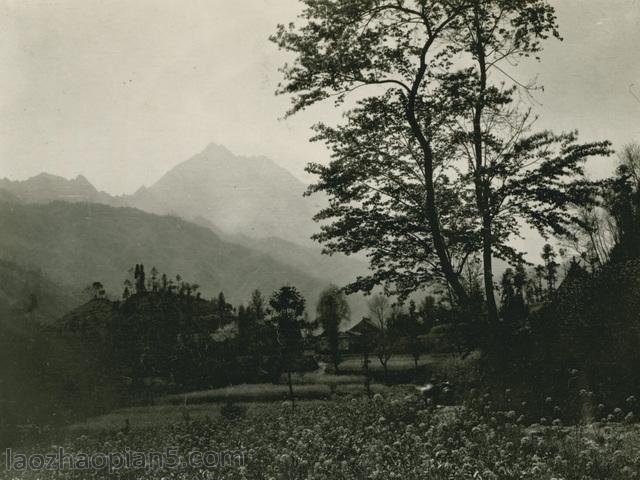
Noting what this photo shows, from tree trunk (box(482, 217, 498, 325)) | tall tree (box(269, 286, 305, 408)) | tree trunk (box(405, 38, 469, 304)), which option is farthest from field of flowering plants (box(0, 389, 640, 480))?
tall tree (box(269, 286, 305, 408))

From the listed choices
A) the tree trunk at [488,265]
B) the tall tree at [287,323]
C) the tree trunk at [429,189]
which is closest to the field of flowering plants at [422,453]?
the tree trunk at [429,189]

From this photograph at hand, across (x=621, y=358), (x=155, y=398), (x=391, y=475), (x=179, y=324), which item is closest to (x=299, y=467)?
(x=391, y=475)

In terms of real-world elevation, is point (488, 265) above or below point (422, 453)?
above

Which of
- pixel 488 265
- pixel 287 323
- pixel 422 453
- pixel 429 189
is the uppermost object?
pixel 429 189

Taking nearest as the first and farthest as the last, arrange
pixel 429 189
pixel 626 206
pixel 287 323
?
pixel 429 189
pixel 626 206
pixel 287 323

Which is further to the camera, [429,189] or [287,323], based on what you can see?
[287,323]

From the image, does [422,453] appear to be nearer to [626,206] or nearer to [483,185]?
[483,185]

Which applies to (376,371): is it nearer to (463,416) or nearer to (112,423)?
(112,423)

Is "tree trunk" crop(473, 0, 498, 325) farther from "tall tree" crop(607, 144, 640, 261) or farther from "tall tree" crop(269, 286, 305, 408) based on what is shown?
"tall tree" crop(269, 286, 305, 408)

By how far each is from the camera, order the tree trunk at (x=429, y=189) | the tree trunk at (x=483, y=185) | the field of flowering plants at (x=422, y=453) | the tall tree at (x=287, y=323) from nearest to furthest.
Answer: the field of flowering plants at (x=422, y=453) → the tree trunk at (x=429, y=189) → the tree trunk at (x=483, y=185) → the tall tree at (x=287, y=323)

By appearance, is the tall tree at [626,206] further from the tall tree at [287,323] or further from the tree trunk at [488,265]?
the tall tree at [287,323]

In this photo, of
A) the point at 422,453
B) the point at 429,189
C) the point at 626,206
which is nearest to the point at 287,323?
the point at 626,206

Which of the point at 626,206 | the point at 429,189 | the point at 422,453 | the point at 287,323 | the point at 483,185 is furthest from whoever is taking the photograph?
the point at 287,323
